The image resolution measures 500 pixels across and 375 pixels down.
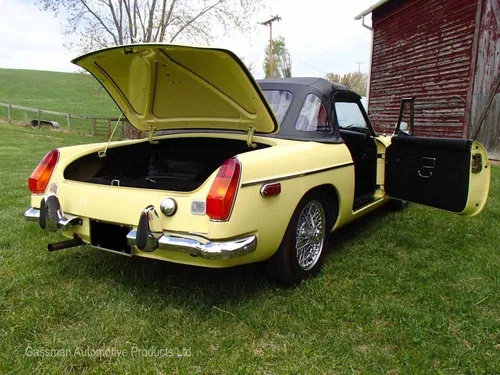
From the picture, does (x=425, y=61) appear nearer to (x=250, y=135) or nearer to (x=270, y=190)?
(x=250, y=135)

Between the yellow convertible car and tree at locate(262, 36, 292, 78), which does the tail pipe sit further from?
tree at locate(262, 36, 292, 78)

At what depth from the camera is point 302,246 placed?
9.68 ft

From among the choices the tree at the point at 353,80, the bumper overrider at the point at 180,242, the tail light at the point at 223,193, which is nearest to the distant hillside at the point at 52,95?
the tree at the point at 353,80

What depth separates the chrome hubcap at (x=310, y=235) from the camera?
2912mm

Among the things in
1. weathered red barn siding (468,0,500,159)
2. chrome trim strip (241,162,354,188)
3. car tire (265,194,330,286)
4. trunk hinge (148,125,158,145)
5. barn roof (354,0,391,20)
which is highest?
barn roof (354,0,391,20)

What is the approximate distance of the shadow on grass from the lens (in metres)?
2.74

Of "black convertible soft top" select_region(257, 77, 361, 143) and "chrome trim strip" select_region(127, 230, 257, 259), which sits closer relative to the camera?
"chrome trim strip" select_region(127, 230, 257, 259)

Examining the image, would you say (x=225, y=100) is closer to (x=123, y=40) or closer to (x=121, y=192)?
(x=121, y=192)

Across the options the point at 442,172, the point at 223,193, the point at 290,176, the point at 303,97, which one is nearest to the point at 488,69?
the point at 442,172

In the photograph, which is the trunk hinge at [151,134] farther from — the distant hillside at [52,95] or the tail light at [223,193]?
the distant hillside at [52,95]

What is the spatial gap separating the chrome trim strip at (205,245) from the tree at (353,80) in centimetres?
4098

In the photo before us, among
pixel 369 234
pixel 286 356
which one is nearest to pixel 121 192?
pixel 286 356

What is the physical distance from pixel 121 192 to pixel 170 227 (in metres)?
0.45

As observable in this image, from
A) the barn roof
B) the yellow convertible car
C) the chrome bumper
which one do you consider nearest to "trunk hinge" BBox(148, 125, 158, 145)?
the yellow convertible car
